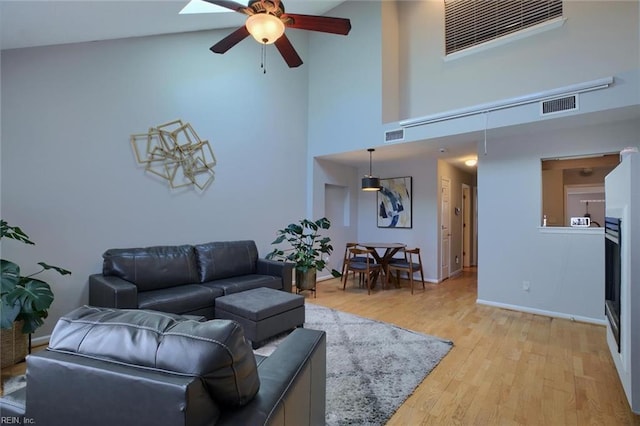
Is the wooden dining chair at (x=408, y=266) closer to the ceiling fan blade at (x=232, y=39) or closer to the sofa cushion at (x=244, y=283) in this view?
the sofa cushion at (x=244, y=283)

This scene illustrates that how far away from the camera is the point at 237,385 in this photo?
95 centimetres

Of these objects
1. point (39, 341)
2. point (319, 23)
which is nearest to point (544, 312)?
point (319, 23)

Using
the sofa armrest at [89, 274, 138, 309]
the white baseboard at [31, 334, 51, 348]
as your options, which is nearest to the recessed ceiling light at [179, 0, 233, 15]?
the sofa armrest at [89, 274, 138, 309]

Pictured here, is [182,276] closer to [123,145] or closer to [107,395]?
[123,145]

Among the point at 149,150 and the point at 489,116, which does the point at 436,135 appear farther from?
the point at 149,150

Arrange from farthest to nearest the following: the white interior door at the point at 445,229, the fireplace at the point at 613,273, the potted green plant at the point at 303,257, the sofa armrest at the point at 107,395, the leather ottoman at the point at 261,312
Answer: the white interior door at the point at 445,229
the potted green plant at the point at 303,257
the leather ottoman at the point at 261,312
the fireplace at the point at 613,273
the sofa armrest at the point at 107,395

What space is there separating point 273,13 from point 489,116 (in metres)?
2.74

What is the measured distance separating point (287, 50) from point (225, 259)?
99.7 inches

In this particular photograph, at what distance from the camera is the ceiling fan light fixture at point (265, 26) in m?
2.34

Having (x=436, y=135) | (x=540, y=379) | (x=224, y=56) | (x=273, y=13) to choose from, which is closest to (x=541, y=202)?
(x=436, y=135)

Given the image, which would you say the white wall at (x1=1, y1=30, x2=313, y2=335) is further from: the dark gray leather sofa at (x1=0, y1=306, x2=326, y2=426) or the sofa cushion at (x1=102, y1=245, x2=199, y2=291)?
the dark gray leather sofa at (x1=0, y1=306, x2=326, y2=426)

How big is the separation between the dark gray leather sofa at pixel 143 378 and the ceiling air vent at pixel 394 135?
399 centimetres

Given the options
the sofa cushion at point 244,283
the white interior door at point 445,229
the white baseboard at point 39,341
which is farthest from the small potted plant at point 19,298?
the white interior door at point 445,229

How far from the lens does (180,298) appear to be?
9.98ft
